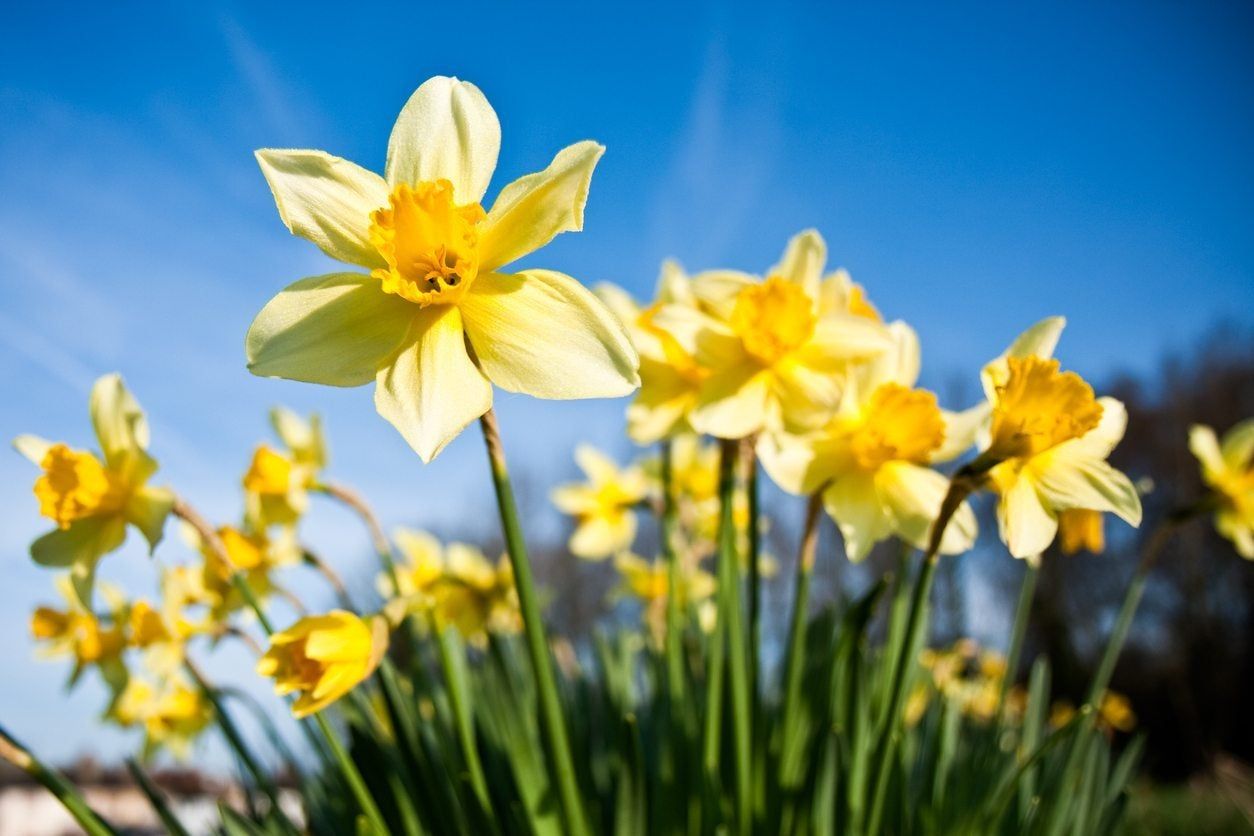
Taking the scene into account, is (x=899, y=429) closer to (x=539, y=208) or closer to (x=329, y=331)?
(x=539, y=208)

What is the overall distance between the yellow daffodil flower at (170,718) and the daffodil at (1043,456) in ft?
9.12

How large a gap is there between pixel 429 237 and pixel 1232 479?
7.30ft

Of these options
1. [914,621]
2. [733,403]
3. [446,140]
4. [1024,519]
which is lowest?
[914,621]

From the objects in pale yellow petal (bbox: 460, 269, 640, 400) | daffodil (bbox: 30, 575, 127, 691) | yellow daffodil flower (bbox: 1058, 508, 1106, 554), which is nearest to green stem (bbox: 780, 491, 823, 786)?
yellow daffodil flower (bbox: 1058, 508, 1106, 554)

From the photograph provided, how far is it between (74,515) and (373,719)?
81 centimetres

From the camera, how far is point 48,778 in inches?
53.1

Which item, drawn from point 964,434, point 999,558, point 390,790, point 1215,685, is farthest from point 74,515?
point 1215,685

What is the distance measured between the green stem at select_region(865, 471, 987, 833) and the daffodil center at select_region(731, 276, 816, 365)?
40 cm

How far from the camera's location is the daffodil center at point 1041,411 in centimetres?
132

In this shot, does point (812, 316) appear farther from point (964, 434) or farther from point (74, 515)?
point (74, 515)

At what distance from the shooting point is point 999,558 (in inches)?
611

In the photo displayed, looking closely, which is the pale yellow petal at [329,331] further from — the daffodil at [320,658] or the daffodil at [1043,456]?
the daffodil at [1043,456]

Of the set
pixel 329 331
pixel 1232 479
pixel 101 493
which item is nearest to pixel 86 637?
pixel 101 493

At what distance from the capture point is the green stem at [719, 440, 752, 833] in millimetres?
1573
